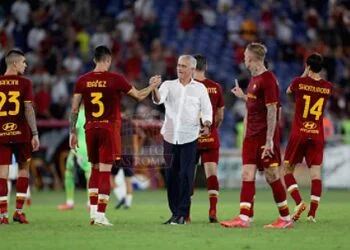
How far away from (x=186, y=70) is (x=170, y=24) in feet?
69.9

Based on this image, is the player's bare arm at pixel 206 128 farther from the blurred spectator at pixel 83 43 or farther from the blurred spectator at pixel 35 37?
the blurred spectator at pixel 35 37

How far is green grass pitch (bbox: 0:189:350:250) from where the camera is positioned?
14648mm

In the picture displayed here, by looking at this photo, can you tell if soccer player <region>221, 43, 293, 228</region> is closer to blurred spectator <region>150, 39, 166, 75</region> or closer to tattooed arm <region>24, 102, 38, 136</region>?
tattooed arm <region>24, 102, 38, 136</region>

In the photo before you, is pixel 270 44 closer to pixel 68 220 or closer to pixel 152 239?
pixel 68 220

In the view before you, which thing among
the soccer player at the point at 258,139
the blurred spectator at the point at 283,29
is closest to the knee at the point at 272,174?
the soccer player at the point at 258,139

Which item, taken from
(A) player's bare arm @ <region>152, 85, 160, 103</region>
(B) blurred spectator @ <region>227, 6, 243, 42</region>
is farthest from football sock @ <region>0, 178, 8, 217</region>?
(B) blurred spectator @ <region>227, 6, 243, 42</region>

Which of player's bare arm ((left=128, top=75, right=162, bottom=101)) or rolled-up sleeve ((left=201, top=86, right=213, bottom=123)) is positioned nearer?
player's bare arm ((left=128, top=75, right=162, bottom=101))

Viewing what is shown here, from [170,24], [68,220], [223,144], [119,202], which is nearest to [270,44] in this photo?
[170,24]

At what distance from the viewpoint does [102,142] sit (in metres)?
18.0

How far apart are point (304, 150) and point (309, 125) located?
1.59ft

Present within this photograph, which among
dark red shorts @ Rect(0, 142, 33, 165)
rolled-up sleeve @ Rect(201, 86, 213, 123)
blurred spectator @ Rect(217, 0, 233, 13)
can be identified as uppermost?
blurred spectator @ Rect(217, 0, 233, 13)

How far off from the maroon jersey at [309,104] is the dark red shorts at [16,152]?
4440 mm

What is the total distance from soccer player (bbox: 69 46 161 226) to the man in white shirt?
0.71m

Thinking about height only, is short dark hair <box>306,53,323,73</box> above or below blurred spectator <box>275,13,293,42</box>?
below
